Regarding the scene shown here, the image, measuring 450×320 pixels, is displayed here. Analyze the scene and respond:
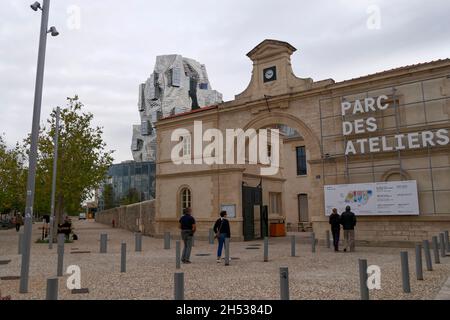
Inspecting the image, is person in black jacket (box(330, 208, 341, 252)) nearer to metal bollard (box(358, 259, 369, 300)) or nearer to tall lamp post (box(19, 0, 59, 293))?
metal bollard (box(358, 259, 369, 300))

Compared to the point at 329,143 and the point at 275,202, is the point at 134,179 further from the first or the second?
the point at 329,143

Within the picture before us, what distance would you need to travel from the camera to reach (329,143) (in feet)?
58.3

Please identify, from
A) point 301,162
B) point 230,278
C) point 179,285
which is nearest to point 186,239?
point 230,278

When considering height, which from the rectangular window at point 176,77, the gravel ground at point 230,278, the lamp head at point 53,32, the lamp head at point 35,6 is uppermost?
the rectangular window at point 176,77

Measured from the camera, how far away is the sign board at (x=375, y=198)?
15.3m

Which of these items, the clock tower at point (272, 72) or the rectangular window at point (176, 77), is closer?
the clock tower at point (272, 72)

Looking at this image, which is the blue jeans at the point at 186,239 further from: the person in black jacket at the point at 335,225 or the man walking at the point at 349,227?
the man walking at the point at 349,227

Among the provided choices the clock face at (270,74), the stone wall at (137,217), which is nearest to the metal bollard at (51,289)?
the clock face at (270,74)

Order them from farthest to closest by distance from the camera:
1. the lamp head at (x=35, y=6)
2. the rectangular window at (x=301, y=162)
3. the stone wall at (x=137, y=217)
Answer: the rectangular window at (x=301, y=162)
the stone wall at (x=137, y=217)
the lamp head at (x=35, y=6)

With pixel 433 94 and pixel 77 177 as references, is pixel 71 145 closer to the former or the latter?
pixel 77 177

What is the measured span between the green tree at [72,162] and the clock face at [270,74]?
9887mm

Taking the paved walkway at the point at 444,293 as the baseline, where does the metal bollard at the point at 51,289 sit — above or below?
above

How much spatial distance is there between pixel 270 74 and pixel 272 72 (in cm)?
15
